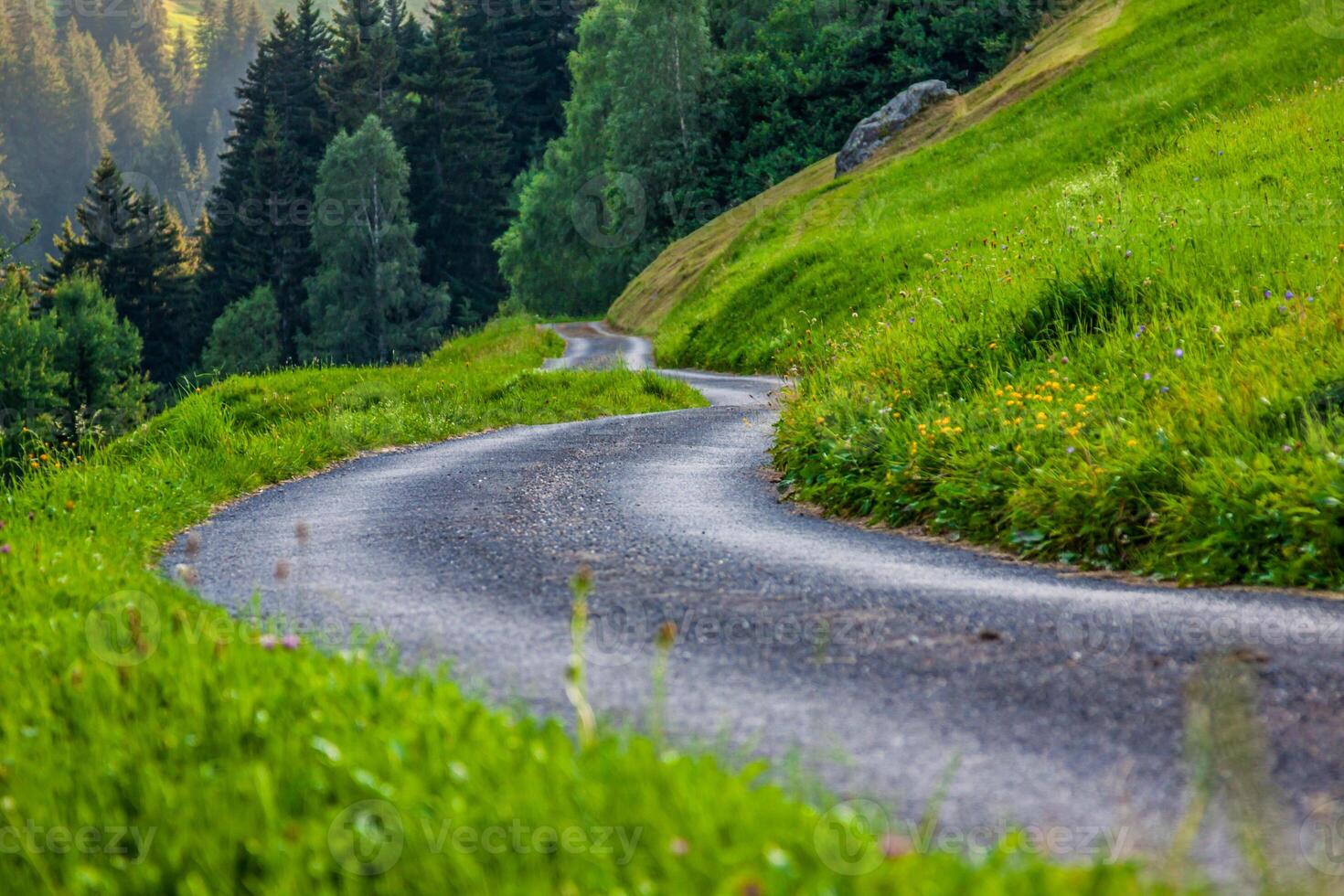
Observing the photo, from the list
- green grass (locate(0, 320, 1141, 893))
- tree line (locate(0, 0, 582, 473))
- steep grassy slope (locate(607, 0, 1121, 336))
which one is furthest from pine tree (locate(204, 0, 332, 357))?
green grass (locate(0, 320, 1141, 893))

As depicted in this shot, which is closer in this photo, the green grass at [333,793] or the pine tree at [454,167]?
the green grass at [333,793]

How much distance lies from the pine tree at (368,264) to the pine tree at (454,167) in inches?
385

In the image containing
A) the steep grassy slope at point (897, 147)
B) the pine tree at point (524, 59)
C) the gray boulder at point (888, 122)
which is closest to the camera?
the steep grassy slope at point (897, 147)

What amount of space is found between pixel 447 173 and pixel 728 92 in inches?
1299

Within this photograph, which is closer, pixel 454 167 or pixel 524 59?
pixel 454 167

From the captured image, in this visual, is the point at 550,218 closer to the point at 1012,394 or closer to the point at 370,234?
the point at 370,234

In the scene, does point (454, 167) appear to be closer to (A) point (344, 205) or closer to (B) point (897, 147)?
(A) point (344, 205)

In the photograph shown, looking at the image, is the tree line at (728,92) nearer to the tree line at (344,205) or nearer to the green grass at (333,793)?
the tree line at (344,205)

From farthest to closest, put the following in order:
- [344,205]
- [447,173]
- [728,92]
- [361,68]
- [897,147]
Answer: [447,173] < [361,68] < [344,205] < [728,92] < [897,147]

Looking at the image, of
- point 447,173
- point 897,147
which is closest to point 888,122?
point 897,147

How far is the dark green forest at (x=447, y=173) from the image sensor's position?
5869cm

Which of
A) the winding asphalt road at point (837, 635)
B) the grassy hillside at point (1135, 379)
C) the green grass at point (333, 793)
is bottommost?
the winding asphalt road at point (837, 635)

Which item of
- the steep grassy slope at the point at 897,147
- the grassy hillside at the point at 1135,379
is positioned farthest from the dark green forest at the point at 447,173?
the grassy hillside at the point at 1135,379

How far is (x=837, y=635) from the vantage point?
5.39 meters
